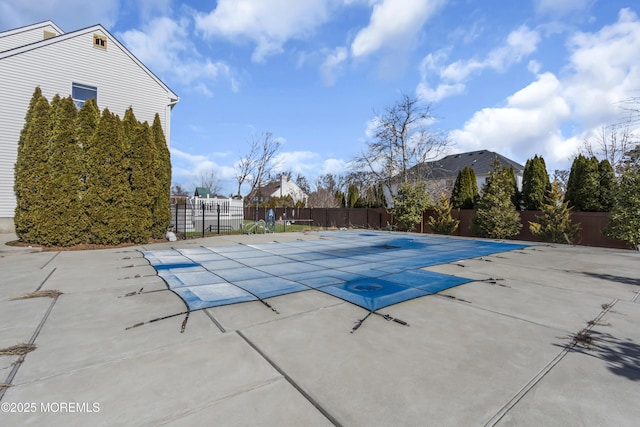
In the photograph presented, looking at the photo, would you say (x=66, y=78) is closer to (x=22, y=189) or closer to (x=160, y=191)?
(x=22, y=189)

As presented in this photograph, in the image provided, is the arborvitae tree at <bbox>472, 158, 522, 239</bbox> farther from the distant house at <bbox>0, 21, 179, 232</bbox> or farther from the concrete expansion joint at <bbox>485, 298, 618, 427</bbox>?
the distant house at <bbox>0, 21, 179, 232</bbox>

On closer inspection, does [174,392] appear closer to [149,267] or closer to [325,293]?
[325,293]

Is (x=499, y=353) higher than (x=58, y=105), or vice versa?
(x=58, y=105)

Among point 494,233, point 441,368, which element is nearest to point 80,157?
point 441,368

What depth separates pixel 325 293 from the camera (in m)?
4.23

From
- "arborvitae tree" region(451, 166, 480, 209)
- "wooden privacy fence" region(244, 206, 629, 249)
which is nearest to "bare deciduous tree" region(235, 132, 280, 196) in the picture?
"wooden privacy fence" region(244, 206, 629, 249)

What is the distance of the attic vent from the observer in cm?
1264

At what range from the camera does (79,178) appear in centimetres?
861

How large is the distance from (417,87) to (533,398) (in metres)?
21.6

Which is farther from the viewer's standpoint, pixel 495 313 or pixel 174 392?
pixel 495 313

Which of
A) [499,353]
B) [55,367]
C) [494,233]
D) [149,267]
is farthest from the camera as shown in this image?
[494,233]

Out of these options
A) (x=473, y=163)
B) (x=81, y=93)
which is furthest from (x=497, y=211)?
(x=81, y=93)

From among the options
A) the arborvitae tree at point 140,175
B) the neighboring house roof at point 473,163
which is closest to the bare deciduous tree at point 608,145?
the neighboring house roof at point 473,163

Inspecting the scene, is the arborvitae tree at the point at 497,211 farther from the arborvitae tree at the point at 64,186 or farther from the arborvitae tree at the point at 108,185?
the arborvitae tree at the point at 64,186
